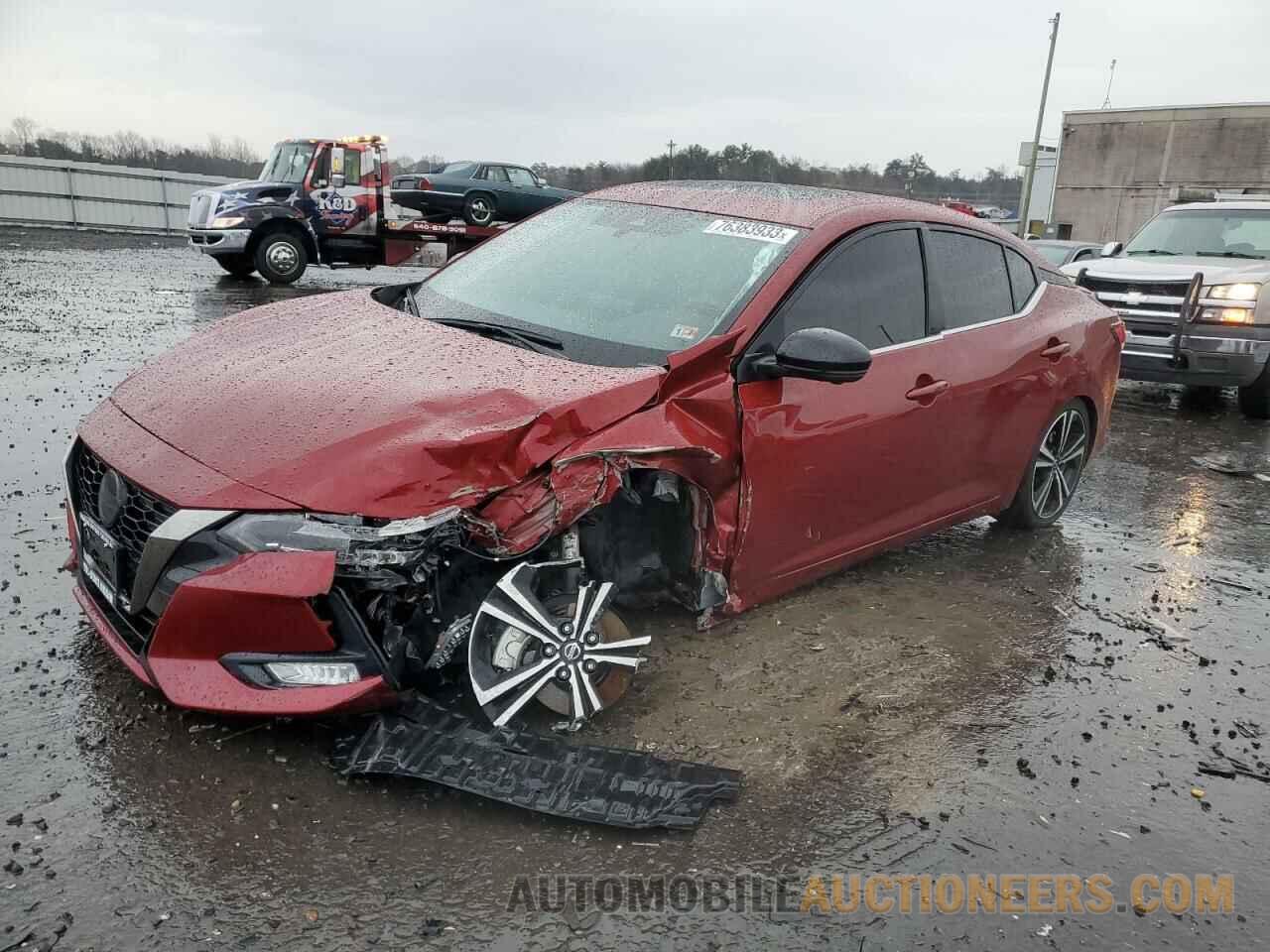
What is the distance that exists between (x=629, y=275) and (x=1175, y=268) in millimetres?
7195

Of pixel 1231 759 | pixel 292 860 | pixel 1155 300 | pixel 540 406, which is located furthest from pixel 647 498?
pixel 1155 300

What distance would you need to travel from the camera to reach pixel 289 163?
51.0 ft

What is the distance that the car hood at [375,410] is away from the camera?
8.57 feet

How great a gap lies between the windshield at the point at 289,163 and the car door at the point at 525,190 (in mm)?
5330

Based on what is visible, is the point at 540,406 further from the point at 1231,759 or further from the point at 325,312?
the point at 1231,759

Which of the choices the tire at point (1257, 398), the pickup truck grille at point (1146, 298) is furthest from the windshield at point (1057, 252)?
the tire at point (1257, 398)

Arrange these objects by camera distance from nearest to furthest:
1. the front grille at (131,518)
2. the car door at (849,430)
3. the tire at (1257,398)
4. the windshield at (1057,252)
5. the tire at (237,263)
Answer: the front grille at (131,518)
the car door at (849,430)
the tire at (1257,398)
the windshield at (1057,252)
the tire at (237,263)

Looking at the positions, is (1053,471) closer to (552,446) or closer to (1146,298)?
(552,446)

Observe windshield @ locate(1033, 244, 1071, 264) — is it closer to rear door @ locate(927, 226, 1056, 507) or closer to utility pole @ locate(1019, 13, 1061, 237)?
rear door @ locate(927, 226, 1056, 507)

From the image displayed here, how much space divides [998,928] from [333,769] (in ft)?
6.01

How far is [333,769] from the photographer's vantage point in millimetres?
2799

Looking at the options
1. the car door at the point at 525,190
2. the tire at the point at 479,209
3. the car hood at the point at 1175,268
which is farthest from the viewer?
the car door at the point at 525,190

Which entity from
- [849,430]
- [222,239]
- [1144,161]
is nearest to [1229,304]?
[849,430]

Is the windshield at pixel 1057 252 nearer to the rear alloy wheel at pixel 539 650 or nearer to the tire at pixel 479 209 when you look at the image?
the tire at pixel 479 209
